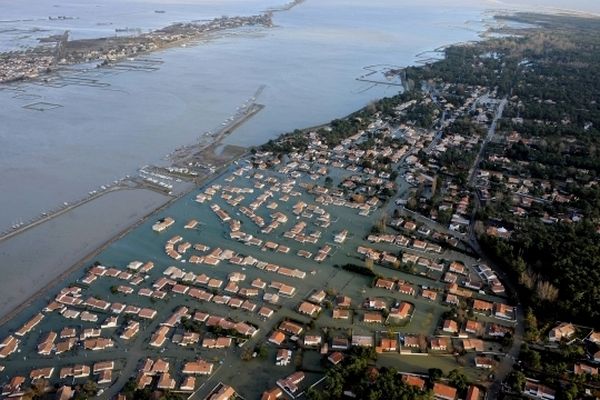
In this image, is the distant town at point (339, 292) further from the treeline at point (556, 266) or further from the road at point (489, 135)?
the road at point (489, 135)

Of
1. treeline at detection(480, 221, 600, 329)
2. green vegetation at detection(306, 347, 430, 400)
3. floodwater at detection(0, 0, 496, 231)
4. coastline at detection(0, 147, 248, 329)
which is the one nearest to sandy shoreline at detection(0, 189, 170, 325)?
coastline at detection(0, 147, 248, 329)

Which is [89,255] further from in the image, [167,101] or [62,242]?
[167,101]

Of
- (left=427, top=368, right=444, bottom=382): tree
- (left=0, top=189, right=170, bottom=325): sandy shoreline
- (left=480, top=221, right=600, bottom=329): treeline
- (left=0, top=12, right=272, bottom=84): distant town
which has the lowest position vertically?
(left=0, top=189, right=170, bottom=325): sandy shoreline

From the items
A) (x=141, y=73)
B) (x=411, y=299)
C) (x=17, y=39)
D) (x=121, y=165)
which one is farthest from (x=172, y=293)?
(x=17, y=39)

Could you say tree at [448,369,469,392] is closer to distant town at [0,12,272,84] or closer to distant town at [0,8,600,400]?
distant town at [0,8,600,400]

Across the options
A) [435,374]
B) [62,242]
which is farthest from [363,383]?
[62,242]

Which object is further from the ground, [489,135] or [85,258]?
[489,135]

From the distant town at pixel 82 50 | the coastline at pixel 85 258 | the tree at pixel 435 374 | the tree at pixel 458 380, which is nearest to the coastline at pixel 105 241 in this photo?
the coastline at pixel 85 258

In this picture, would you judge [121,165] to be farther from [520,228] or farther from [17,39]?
[17,39]
